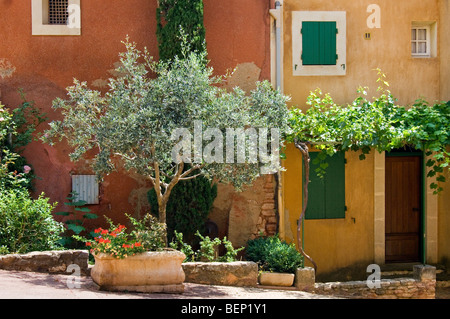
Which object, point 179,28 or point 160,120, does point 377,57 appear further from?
point 160,120

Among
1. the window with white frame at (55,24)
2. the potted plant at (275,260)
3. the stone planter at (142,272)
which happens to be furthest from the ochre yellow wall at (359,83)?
the window with white frame at (55,24)

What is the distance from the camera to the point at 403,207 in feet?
40.3

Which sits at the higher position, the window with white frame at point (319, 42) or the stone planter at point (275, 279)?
the window with white frame at point (319, 42)

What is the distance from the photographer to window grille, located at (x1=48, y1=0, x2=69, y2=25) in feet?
35.9

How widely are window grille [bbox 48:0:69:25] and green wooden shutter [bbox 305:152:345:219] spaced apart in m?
5.33

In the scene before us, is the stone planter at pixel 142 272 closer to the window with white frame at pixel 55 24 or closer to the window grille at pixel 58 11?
the window with white frame at pixel 55 24

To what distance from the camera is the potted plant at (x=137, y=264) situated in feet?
26.0

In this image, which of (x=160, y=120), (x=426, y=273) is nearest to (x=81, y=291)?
(x=160, y=120)

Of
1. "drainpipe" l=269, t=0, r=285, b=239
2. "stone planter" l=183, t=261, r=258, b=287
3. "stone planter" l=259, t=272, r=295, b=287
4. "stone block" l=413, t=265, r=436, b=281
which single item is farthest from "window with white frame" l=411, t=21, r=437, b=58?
"stone planter" l=183, t=261, r=258, b=287

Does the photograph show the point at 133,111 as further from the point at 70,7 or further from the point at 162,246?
the point at 70,7

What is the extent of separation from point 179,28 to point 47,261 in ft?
14.7

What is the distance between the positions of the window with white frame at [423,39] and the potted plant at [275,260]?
191 inches

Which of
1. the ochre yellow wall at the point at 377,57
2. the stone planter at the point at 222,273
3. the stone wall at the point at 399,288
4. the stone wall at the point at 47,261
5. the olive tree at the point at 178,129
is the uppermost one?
the ochre yellow wall at the point at 377,57

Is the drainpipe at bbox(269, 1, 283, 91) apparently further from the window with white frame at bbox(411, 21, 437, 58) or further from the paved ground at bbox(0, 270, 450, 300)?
the paved ground at bbox(0, 270, 450, 300)
